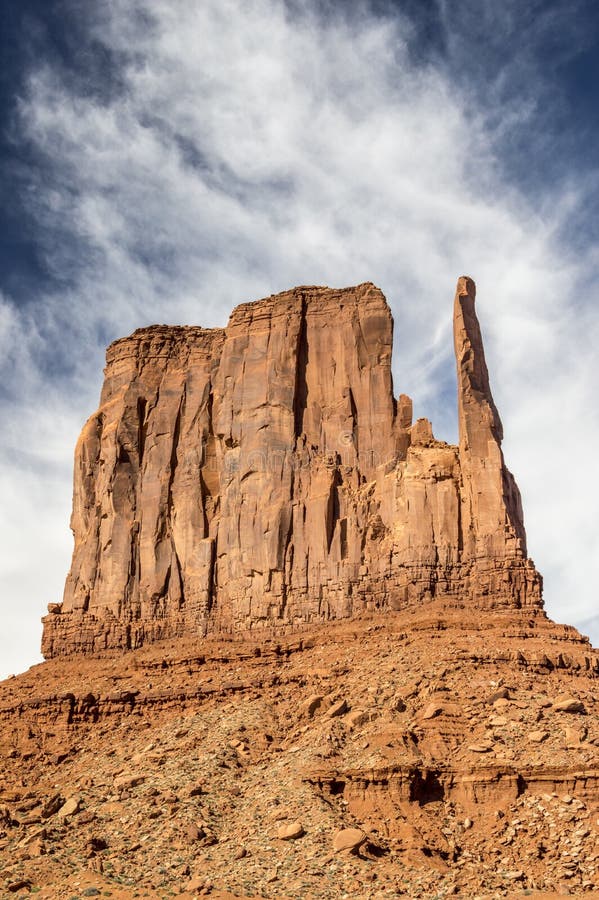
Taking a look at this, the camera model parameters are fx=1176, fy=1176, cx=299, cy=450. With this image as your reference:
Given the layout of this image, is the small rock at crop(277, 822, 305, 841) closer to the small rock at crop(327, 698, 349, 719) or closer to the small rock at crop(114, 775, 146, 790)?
the small rock at crop(327, 698, 349, 719)

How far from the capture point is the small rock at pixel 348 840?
36.9m

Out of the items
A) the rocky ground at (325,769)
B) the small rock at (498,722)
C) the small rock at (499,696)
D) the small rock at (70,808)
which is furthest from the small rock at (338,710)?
the small rock at (70,808)

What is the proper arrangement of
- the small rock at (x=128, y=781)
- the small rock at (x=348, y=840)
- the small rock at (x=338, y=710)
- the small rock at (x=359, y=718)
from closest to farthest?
1. the small rock at (x=348, y=840)
2. the small rock at (x=359, y=718)
3. the small rock at (x=128, y=781)
4. the small rock at (x=338, y=710)

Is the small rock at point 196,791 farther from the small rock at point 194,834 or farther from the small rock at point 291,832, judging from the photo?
the small rock at point 291,832

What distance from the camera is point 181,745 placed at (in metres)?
48.6

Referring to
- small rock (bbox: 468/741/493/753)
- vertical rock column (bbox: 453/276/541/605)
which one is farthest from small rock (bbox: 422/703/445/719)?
vertical rock column (bbox: 453/276/541/605)

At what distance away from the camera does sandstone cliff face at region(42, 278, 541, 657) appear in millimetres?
56812

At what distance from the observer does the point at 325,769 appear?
41250 millimetres

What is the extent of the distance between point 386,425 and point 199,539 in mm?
12371

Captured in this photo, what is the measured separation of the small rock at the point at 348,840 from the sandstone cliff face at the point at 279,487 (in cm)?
1819

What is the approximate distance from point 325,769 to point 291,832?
11.9ft

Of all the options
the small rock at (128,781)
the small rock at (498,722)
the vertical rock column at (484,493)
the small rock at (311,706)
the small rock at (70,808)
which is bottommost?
the small rock at (70,808)

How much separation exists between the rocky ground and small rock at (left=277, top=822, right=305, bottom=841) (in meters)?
0.09

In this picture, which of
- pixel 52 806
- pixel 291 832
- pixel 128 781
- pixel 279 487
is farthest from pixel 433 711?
pixel 279 487
